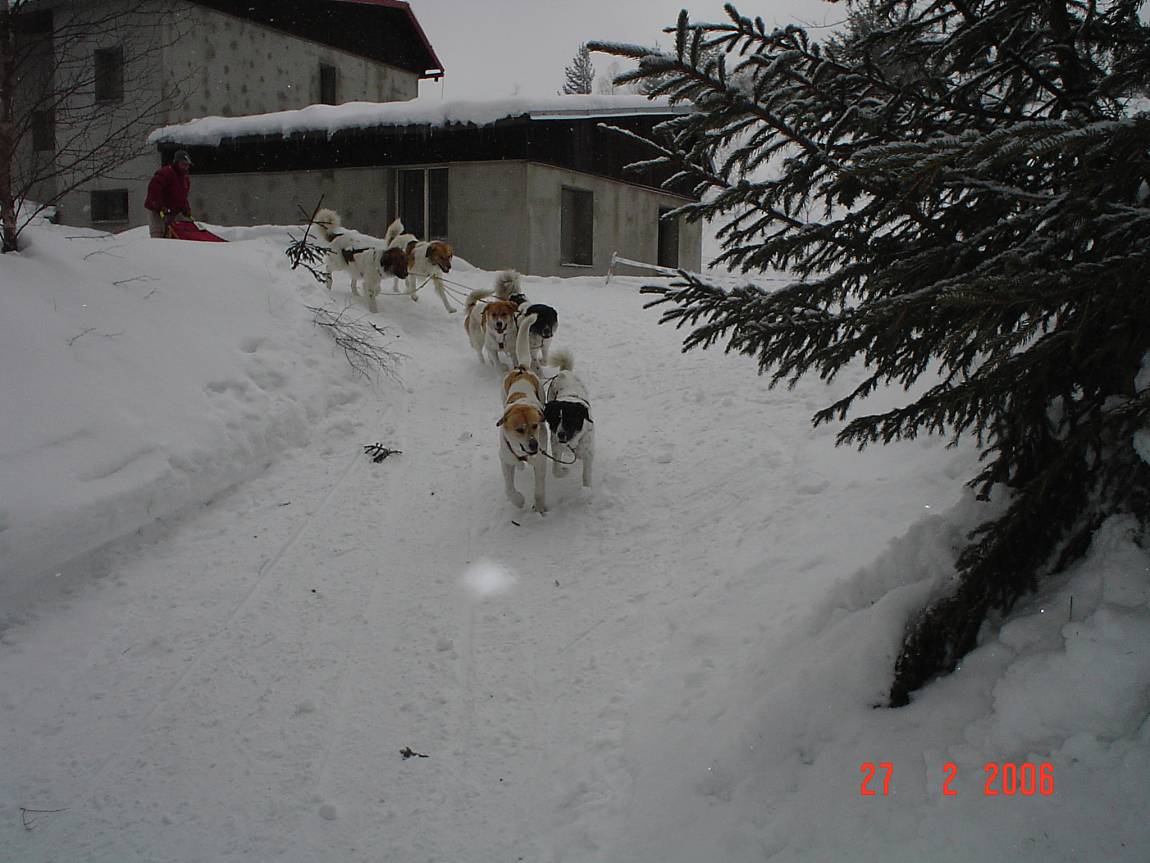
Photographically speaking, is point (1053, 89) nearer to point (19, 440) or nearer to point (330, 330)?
point (19, 440)

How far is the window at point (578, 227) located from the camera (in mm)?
19172

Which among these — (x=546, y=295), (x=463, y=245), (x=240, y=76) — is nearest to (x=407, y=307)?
(x=546, y=295)

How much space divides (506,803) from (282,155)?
18.4 m

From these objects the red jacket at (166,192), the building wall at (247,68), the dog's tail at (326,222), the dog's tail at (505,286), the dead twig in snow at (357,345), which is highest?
the building wall at (247,68)

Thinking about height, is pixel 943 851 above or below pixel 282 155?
below

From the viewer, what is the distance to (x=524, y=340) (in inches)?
352

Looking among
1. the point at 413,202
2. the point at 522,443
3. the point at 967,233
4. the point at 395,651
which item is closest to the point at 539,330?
the point at 522,443

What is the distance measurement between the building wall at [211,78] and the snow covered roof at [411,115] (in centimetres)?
103

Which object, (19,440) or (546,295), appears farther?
(546,295)

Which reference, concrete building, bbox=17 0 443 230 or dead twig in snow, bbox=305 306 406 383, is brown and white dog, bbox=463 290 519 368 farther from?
concrete building, bbox=17 0 443 230

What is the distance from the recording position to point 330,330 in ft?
30.1

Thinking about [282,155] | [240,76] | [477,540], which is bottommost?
[477,540]
